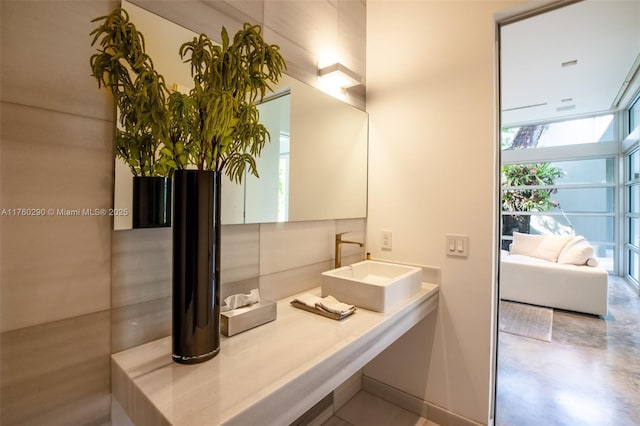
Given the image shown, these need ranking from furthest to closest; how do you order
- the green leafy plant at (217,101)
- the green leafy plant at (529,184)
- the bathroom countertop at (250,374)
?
the green leafy plant at (529,184) < the green leafy plant at (217,101) < the bathroom countertop at (250,374)

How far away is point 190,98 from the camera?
2.91 ft

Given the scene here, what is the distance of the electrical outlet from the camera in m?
2.04

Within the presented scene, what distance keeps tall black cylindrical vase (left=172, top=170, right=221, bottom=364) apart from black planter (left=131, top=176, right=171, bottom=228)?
6.9 inches

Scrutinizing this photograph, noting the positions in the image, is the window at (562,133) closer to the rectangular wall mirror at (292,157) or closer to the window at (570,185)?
the window at (570,185)

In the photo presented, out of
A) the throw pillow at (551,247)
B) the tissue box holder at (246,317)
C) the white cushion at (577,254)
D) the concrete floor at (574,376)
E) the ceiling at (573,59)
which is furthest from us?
the throw pillow at (551,247)

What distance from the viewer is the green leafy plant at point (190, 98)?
83 cm

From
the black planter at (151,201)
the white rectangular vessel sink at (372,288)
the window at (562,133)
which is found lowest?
the white rectangular vessel sink at (372,288)

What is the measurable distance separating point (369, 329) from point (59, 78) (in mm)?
1338

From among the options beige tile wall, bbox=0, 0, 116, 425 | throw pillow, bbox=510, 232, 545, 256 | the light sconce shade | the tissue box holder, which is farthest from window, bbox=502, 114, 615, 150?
beige tile wall, bbox=0, 0, 116, 425

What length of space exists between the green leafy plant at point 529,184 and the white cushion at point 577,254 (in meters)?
A: 1.90

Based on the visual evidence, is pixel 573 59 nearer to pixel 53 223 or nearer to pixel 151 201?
pixel 151 201

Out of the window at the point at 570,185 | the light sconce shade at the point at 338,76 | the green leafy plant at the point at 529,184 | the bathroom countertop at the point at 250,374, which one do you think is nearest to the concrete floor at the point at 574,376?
the bathroom countertop at the point at 250,374

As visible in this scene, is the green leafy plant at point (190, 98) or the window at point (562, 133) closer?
the green leafy plant at point (190, 98)

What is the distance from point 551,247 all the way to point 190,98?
5455 millimetres
